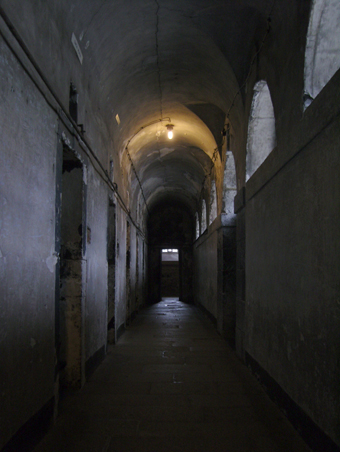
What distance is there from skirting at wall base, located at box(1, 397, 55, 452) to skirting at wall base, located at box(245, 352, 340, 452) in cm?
225

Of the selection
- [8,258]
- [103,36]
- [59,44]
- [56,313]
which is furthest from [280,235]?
[103,36]

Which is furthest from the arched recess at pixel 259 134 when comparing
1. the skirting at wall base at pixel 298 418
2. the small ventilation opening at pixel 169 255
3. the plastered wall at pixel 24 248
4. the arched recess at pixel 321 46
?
the small ventilation opening at pixel 169 255

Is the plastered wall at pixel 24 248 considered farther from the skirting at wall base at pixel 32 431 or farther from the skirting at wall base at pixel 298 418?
the skirting at wall base at pixel 298 418

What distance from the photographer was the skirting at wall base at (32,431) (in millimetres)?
2639

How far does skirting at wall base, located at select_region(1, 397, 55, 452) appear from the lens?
8.66ft

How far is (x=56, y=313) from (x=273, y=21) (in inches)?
158

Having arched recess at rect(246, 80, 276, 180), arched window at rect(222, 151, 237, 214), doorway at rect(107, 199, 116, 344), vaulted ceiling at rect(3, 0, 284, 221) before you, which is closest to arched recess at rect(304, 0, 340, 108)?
vaulted ceiling at rect(3, 0, 284, 221)

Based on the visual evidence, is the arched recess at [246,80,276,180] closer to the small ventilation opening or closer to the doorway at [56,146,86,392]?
the doorway at [56,146,86,392]

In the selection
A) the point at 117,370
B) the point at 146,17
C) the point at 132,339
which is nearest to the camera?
the point at 146,17

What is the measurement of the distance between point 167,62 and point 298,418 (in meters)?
5.73

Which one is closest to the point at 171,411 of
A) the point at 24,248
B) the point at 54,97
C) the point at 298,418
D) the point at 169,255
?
the point at 298,418

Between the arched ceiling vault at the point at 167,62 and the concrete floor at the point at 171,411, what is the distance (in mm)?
4175

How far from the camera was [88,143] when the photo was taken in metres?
5.07

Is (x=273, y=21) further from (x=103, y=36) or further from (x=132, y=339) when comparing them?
(x=132, y=339)
